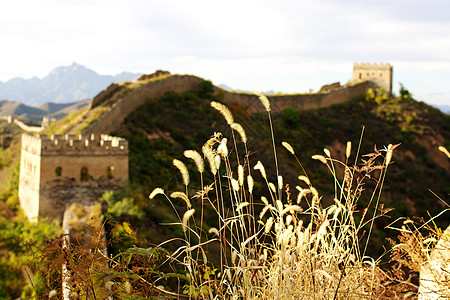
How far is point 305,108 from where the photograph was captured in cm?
3878

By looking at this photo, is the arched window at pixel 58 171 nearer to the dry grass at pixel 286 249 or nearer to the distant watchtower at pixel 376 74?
the dry grass at pixel 286 249

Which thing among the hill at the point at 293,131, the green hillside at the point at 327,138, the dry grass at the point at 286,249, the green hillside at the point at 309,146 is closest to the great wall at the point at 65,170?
the green hillside at the point at 309,146

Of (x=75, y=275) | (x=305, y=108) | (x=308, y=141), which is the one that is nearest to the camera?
(x=75, y=275)

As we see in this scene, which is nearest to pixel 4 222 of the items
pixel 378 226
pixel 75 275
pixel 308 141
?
pixel 75 275

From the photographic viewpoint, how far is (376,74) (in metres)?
46.3

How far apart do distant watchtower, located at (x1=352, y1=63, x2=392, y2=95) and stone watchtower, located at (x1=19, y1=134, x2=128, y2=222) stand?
119ft

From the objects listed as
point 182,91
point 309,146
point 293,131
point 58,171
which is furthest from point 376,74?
point 58,171

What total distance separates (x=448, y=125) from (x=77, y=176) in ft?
130

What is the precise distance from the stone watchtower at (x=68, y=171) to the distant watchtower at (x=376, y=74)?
3636cm

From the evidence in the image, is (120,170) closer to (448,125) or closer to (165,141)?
(165,141)

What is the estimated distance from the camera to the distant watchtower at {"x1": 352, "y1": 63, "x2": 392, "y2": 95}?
150 ft

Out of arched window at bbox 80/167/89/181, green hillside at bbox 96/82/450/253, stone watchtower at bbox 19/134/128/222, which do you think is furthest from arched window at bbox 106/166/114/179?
green hillside at bbox 96/82/450/253

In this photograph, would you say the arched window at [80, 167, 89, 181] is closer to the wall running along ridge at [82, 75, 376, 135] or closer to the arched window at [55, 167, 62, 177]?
the arched window at [55, 167, 62, 177]

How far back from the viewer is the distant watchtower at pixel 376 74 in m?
45.6
